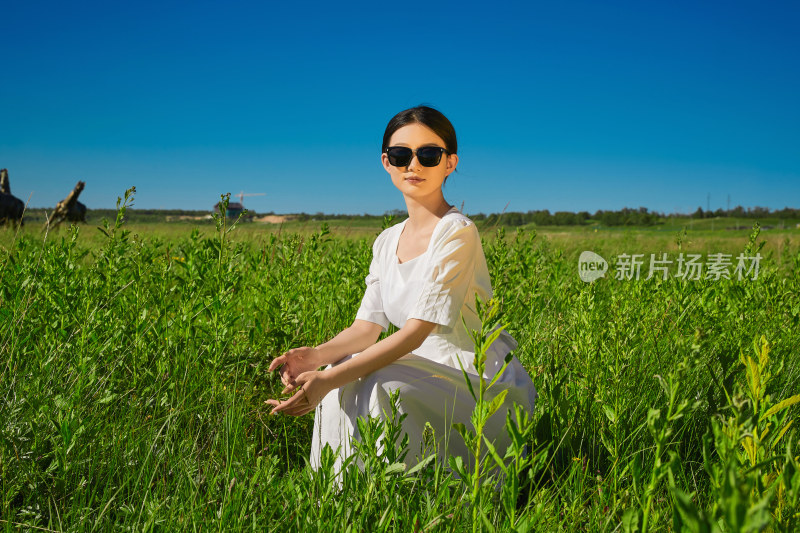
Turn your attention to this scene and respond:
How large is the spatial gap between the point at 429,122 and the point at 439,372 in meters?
1.09

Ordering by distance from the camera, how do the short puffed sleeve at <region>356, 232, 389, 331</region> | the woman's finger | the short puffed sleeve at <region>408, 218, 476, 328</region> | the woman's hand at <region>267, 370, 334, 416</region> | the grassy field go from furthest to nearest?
the short puffed sleeve at <region>356, 232, 389, 331</region>, the woman's finger, the short puffed sleeve at <region>408, 218, 476, 328</region>, the woman's hand at <region>267, 370, 334, 416</region>, the grassy field

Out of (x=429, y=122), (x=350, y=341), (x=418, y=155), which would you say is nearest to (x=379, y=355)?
(x=350, y=341)

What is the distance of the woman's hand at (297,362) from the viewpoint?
244cm

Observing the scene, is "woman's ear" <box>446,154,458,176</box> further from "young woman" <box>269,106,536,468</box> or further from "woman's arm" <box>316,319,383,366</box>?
"woman's arm" <box>316,319,383,366</box>

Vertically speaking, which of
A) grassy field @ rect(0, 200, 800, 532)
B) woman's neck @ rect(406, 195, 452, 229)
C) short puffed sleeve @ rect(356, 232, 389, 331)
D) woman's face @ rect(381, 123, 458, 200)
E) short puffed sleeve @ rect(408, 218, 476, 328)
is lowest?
grassy field @ rect(0, 200, 800, 532)

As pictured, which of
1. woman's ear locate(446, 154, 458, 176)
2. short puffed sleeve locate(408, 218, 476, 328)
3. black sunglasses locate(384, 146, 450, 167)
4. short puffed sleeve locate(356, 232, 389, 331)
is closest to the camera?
short puffed sleeve locate(408, 218, 476, 328)

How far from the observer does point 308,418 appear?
2.91 m

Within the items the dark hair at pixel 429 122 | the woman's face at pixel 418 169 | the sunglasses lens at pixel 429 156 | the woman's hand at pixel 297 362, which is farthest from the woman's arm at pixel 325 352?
the dark hair at pixel 429 122

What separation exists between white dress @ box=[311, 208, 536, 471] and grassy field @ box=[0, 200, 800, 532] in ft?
0.61

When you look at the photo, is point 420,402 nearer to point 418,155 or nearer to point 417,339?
point 417,339

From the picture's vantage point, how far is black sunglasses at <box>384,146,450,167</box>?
8.25ft

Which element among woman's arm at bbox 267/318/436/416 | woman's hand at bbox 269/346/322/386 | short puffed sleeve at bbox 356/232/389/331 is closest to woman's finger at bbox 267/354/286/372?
woman's hand at bbox 269/346/322/386

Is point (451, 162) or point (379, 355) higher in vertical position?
point (451, 162)

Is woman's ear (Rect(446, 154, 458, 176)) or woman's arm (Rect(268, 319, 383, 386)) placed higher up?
woman's ear (Rect(446, 154, 458, 176))
